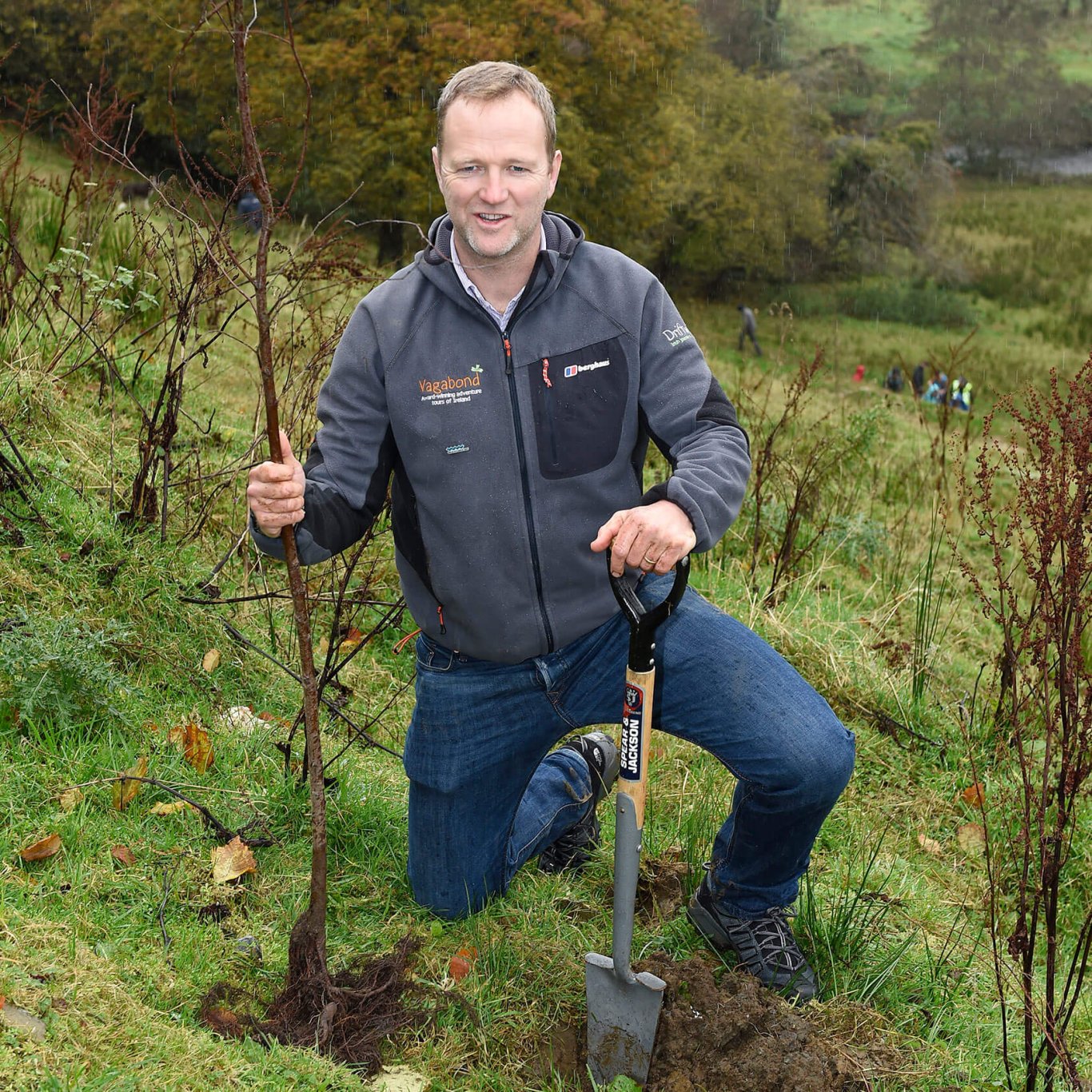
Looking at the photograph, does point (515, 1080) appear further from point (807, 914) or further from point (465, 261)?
point (465, 261)

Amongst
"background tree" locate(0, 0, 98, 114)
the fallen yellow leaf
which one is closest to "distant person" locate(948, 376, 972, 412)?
the fallen yellow leaf

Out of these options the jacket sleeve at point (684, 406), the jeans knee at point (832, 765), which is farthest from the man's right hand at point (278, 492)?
the jeans knee at point (832, 765)

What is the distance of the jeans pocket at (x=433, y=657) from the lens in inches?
116

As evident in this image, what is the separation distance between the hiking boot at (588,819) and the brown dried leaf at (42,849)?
1.31 m

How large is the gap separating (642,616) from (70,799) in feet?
5.54

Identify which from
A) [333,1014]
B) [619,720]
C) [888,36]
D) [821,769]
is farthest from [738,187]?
[888,36]

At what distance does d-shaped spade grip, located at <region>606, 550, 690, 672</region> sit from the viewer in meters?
2.34

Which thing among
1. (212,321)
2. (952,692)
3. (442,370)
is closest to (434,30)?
(212,321)

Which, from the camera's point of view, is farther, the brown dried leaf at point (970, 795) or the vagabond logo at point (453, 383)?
the brown dried leaf at point (970, 795)

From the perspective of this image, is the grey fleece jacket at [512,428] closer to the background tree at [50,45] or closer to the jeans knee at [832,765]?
the jeans knee at [832,765]

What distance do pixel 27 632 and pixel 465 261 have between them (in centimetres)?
180

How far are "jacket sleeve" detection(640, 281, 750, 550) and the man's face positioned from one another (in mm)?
392

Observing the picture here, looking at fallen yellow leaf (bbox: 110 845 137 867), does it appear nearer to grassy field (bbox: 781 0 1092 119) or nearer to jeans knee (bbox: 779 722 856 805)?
jeans knee (bbox: 779 722 856 805)

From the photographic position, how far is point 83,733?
10.7ft
